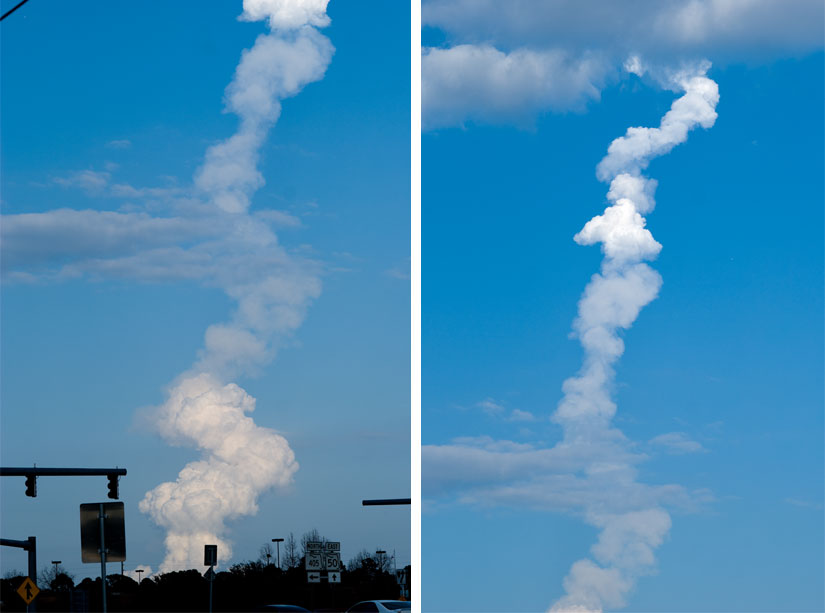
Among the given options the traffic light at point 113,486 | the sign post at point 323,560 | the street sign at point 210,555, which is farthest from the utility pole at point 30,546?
the sign post at point 323,560

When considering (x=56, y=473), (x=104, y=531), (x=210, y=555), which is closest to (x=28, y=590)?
(x=210, y=555)

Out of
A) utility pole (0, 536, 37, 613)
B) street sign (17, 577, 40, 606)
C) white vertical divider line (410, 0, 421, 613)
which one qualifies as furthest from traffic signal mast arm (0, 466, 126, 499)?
white vertical divider line (410, 0, 421, 613)

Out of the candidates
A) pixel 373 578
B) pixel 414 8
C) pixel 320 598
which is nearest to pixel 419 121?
pixel 414 8

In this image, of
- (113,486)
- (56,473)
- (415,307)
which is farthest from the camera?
(113,486)

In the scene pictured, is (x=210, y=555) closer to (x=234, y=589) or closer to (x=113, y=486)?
(x=113, y=486)

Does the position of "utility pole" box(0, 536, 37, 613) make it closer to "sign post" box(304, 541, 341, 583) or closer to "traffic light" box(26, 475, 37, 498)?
"traffic light" box(26, 475, 37, 498)
